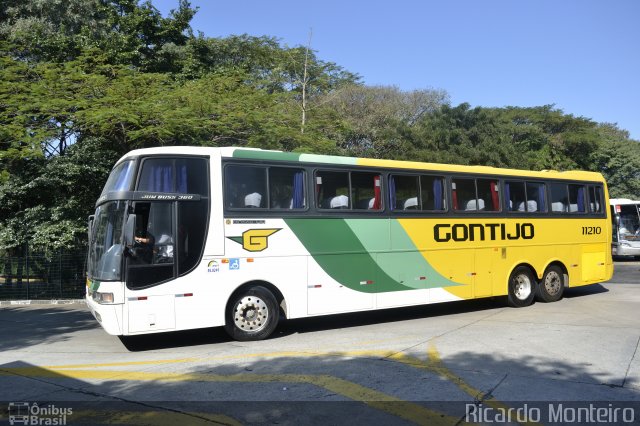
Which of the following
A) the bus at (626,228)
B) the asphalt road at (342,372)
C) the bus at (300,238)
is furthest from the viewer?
the bus at (626,228)

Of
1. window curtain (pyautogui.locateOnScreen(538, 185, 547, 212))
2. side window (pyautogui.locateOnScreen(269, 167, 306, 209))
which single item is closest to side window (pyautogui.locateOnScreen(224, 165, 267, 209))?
side window (pyautogui.locateOnScreen(269, 167, 306, 209))

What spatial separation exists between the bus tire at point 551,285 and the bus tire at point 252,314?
7.16 m

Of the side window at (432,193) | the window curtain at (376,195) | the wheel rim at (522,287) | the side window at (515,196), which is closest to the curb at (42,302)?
the window curtain at (376,195)

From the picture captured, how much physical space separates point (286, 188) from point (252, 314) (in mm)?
2281

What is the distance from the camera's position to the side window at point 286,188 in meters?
9.00

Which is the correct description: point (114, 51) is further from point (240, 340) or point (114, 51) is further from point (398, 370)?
point (398, 370)

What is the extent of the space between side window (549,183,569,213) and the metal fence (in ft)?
44.1

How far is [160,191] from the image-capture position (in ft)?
26.5

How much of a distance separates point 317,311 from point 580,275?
7.74 m

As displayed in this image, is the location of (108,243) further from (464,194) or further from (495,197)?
(495,197)

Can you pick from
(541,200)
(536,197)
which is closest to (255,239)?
(536,197)

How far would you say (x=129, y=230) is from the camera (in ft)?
25.0

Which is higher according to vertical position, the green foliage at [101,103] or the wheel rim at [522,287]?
the green foliage at [101,103]

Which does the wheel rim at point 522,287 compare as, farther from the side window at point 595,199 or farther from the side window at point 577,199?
the side window at point 595,199
